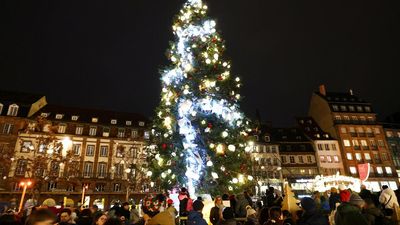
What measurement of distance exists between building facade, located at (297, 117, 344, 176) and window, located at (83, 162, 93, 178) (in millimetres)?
40901

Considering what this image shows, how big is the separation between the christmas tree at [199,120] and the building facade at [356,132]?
4835 cm

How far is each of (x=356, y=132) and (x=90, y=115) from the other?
52542 mm

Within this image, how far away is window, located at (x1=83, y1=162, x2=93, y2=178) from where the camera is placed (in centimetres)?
4424

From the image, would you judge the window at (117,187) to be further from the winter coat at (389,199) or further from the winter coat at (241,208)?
the winter coat at (389,199)

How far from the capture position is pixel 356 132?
58.1 meters

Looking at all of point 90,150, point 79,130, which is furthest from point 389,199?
point 79,130

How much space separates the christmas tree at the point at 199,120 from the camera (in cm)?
1286

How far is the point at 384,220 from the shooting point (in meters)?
6.62

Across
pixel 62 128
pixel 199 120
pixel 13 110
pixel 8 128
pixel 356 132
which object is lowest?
pixel 199 120

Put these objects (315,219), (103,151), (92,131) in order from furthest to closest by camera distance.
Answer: (92,131) < (103,151) < (315,219)

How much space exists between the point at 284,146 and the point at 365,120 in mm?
19225

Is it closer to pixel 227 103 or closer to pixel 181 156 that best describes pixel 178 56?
pixel 227 103

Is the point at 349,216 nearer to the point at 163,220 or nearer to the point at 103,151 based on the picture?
the point at 163,220

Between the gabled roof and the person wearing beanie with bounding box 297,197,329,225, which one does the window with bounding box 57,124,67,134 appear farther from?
the person wearing beanie with bounding box 297,197,329,225
